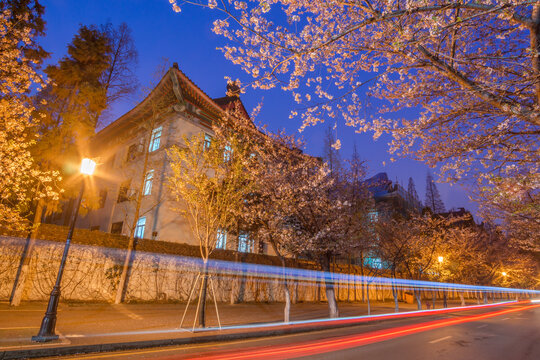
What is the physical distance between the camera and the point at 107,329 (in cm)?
869

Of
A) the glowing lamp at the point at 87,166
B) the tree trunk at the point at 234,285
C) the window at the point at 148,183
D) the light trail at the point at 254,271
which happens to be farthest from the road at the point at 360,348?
the window at the point at 148,183

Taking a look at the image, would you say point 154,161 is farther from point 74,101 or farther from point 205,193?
point 205,193

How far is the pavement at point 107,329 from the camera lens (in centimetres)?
659

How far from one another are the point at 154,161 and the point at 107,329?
14339 mm

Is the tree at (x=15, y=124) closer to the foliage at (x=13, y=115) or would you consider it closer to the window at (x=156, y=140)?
the foliage at (x=13, y=115)

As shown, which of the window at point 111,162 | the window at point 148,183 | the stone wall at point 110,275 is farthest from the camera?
the window at point 111,162

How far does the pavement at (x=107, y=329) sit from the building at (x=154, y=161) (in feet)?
20.2

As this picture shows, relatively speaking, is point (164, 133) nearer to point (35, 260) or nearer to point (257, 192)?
point (257, 192)

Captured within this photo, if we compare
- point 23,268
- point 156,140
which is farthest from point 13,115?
point 156,140

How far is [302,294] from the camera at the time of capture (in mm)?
23703

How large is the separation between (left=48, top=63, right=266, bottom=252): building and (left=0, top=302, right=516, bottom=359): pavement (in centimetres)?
615

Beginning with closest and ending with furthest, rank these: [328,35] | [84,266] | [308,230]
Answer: [328,35]
[84,266]
[308,230]

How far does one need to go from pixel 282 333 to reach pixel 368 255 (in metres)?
19.7

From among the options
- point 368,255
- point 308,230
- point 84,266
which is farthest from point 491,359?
point 368,255
